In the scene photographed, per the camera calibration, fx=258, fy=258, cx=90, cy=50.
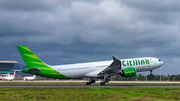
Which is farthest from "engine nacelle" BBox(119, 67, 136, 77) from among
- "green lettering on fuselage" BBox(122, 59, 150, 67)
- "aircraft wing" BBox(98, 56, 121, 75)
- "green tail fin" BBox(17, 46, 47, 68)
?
"green tail fin" BBox(17, 46, 47, 68)

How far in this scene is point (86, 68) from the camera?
177 feet

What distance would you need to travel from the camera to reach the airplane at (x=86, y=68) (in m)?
50.8

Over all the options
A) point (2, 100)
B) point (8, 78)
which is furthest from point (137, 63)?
point (8, 78)

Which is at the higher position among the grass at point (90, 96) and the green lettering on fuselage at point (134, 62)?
the green lettering on fuselage at point (134, 62)

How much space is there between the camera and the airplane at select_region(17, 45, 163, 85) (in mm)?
50781

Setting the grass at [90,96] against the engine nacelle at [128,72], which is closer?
the grass at [90,96]

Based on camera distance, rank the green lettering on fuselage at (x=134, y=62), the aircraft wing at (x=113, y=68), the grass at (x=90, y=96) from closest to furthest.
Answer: the grass at (x=90, y=96) → the aircraft wing at (x=113, y=68) → the green lettering on fuselage at (x=134, y=62)

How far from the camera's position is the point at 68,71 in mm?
53188

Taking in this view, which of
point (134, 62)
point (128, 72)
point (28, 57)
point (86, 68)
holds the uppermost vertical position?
point (28, 57)

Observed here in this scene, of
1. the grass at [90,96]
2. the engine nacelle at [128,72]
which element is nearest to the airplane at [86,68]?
the engine nacelle at [128,72]

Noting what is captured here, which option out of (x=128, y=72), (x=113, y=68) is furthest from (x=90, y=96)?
(x=128, y=72)

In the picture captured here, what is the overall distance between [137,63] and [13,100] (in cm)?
Answer: 3581

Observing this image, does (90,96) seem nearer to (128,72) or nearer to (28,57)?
(128,72)

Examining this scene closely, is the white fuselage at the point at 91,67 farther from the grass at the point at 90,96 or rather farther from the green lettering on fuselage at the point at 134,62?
the grass at the point at 90,96
